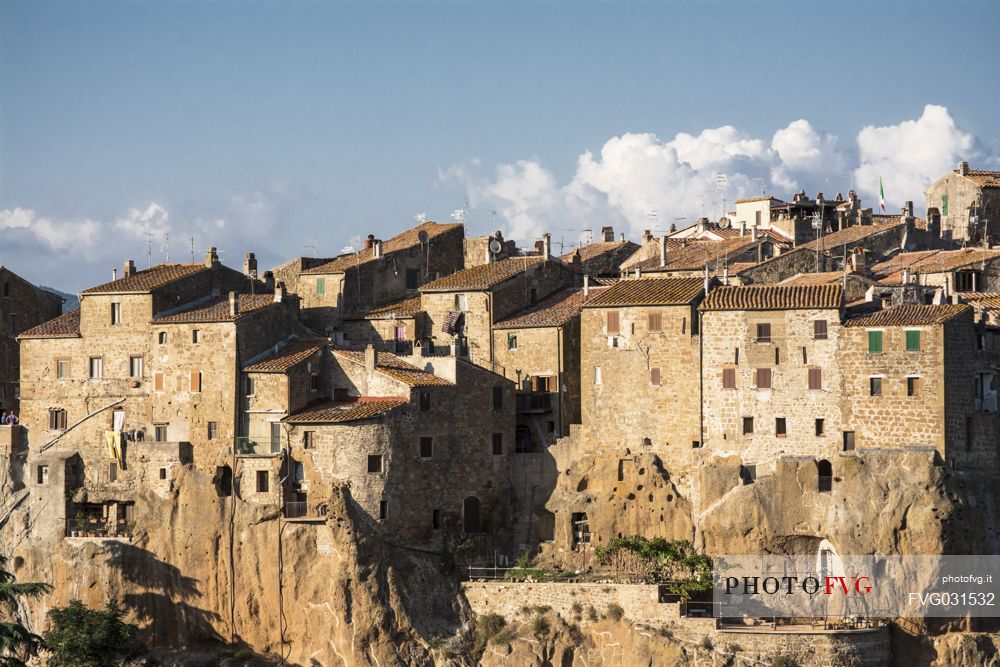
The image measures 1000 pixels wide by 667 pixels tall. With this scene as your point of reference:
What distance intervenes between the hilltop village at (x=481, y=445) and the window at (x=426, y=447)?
0.09 meters

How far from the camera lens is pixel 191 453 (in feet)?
268

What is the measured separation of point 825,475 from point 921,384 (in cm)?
490

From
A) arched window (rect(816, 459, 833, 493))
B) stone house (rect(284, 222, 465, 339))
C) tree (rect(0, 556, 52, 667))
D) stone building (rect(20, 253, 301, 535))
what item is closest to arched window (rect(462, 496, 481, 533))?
stone building (rect(20, 253, 301, 535))

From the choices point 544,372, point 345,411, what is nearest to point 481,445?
point 544,372

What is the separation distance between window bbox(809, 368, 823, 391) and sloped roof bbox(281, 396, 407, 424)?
50.5 ft

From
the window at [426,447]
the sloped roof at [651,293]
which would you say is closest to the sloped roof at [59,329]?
the window at [426,447]

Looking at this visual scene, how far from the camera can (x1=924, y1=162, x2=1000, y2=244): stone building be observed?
102 meters

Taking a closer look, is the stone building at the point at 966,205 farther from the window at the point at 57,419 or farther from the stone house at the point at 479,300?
the window at the point at 57,419

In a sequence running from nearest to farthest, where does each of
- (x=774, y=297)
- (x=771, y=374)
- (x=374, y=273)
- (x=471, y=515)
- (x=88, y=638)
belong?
(x=771, y=374) → (x=88, y=638) → (x=774, y=297) → (x=471, y=515) → (x=374, y=273)

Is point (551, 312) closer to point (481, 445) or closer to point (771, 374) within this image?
point (481, 445)

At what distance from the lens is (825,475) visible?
76.8m

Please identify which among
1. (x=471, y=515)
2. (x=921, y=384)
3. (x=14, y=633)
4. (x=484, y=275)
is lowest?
(x=14, y=633)

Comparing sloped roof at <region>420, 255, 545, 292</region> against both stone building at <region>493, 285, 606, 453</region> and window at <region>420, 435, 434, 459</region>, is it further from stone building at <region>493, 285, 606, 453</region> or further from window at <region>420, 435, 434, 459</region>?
window at <region>420, 435, 434, 459</region>

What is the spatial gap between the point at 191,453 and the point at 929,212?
40.3 m
